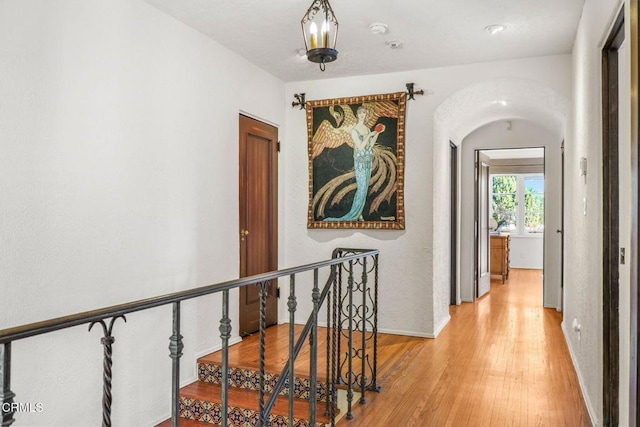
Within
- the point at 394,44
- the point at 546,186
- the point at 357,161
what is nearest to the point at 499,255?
the point at 546,186

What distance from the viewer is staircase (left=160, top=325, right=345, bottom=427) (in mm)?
Answer: 3066

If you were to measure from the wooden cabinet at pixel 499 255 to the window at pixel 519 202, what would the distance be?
6.05ft

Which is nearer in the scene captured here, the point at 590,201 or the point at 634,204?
the point at 634,204

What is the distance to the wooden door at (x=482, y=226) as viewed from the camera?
6676 mm

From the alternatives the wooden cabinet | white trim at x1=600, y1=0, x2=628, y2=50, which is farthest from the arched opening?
the wooden cabinet

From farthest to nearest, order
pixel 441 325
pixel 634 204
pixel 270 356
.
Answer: pixel 441 325, pixel 270 356, pixel 634 204

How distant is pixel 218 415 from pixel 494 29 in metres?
3.37

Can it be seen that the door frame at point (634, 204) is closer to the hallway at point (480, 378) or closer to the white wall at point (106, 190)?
the hallway at point (480, 378)

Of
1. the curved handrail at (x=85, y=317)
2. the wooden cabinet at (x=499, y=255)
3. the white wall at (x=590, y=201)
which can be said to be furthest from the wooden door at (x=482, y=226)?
the curved handrail at (x=85, y=317)

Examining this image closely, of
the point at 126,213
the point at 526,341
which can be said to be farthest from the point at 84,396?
the point at 526,341

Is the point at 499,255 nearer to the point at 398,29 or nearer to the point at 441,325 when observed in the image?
the point at 441,325

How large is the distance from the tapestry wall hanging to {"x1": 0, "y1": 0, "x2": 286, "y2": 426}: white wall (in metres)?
1.25

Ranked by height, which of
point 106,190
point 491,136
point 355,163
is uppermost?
point 491,136

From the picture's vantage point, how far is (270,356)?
3.76 m
